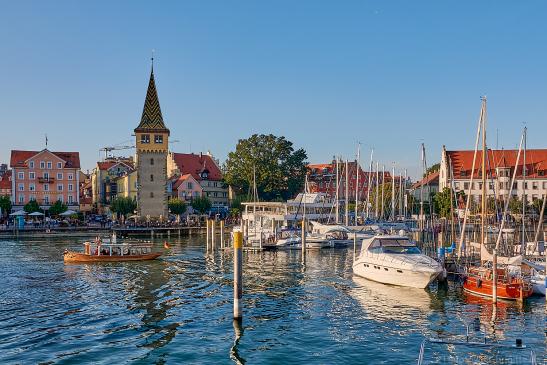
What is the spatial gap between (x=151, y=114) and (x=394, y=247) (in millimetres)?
81639

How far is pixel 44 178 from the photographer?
399ft

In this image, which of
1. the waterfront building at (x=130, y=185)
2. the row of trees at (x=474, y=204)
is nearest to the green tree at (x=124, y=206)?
the waterfront building at (x=130, y=185)

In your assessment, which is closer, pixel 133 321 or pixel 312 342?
pixel 312 342

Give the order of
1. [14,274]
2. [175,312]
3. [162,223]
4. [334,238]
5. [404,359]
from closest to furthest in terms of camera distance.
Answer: [404,359], [175,312], [14,274], [334,238], [162,223]

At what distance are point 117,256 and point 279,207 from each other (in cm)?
3724

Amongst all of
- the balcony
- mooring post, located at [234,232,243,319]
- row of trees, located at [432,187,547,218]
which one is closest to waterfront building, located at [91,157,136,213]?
the balcony

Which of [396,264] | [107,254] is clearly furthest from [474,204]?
[107,254]

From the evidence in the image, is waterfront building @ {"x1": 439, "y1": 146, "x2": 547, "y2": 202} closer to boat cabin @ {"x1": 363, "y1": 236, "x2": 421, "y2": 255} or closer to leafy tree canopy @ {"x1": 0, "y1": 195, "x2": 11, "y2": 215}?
boat cabin @ {"x1": 363, "y1": 236, "x2": 421, "y2": 255}

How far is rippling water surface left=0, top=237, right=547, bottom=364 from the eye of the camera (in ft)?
86.7

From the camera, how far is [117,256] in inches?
2441

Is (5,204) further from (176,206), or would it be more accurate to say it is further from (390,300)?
(390,300)

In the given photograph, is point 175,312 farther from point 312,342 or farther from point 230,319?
point 312,342

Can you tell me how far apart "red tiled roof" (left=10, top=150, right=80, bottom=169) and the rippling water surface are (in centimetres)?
7243

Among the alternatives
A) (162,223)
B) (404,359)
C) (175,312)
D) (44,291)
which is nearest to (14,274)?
(44,291)
